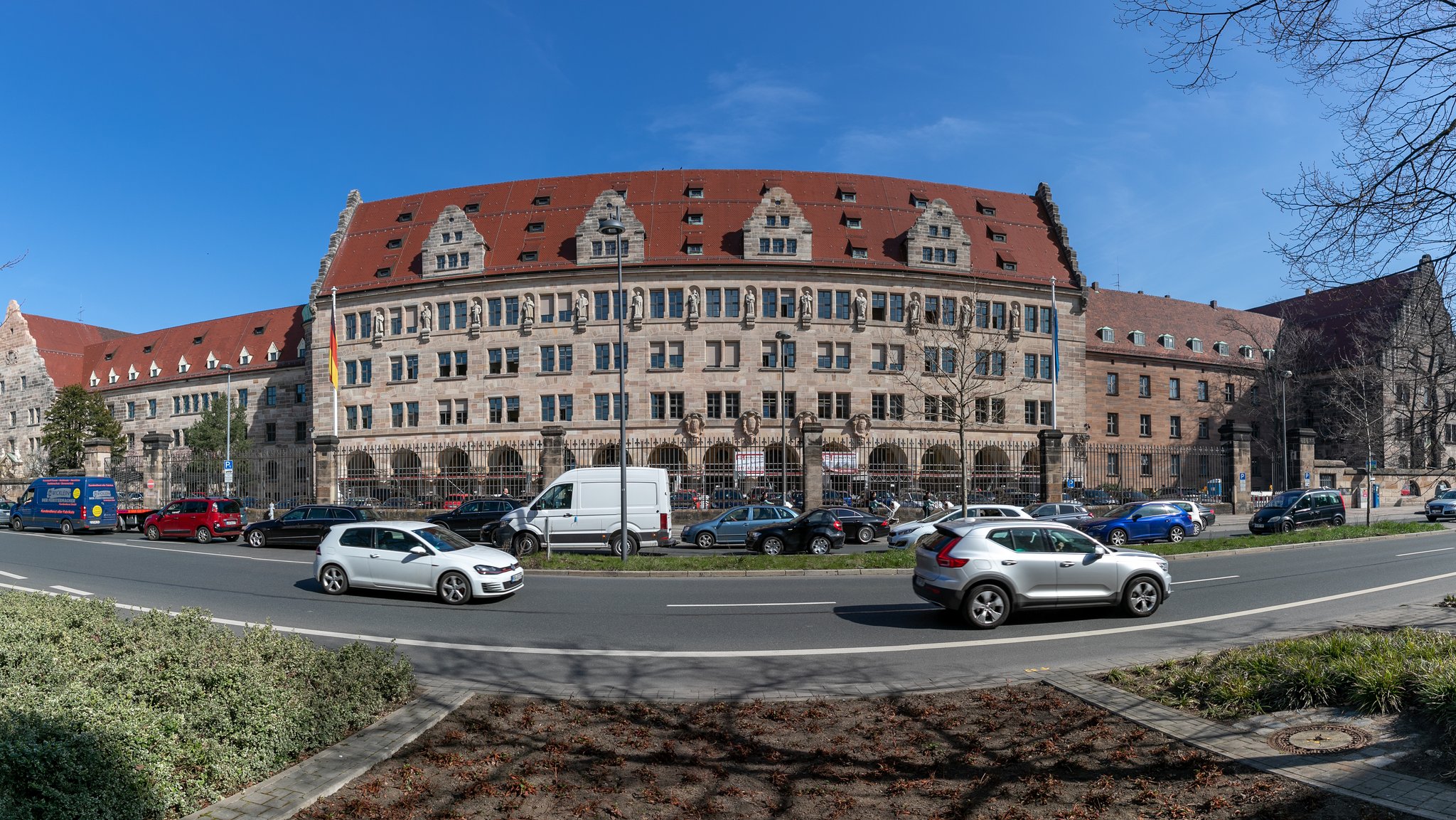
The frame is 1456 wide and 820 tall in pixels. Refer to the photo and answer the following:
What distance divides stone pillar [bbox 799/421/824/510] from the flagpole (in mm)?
33723

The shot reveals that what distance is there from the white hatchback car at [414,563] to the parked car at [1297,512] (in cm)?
2675

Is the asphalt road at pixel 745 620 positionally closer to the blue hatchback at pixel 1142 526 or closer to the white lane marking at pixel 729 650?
the white lane marking at pixel 729 650

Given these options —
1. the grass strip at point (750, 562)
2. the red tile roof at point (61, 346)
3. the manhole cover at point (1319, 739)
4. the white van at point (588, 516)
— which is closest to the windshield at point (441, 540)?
the grass strip at point (750, 562)

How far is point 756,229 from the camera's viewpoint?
52250 millimetres

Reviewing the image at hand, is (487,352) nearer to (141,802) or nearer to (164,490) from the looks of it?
(164,490)

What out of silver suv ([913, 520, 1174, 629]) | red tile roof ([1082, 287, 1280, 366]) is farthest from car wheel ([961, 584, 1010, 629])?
red tile roof ([1082, 287, 1280, 366])

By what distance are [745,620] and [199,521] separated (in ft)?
83.6

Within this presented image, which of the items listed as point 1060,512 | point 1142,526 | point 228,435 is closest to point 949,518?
point 1060,512

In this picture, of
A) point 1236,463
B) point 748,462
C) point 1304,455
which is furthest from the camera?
point 748,462

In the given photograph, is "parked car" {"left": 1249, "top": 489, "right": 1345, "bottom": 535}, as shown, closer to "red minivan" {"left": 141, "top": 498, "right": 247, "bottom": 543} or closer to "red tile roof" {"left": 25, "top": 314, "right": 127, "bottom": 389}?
"red minivan" {"left": 141, "top": 498, "right": 247, "bottom": 543}

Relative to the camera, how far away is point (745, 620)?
12.1 meters

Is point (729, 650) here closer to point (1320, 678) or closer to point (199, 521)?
point (1320, 678)

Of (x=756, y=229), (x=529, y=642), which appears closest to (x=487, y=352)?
(x=756, y=229)

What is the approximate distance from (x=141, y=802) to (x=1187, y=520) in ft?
96.5
